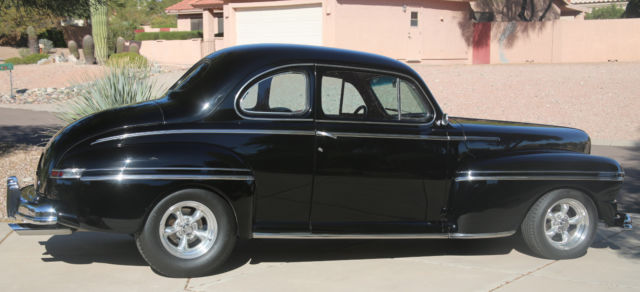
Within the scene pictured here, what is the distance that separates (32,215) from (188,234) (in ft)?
3.79

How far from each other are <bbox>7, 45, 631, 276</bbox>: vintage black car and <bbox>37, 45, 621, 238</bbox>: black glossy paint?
0.03 feet

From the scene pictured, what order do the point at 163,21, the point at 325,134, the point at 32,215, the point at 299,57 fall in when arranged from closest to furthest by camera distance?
the point at 32,215 → the point at 325,134 → the point at 299,57 → the point at 163,21

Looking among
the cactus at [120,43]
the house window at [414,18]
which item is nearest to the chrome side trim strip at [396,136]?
the house window at [414,18]

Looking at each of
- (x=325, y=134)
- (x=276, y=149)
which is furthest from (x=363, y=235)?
(x=276, y=149)

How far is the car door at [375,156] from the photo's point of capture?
5.48 m

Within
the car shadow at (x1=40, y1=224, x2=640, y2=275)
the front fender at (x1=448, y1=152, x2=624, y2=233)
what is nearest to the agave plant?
the car shadow at (x1=40, y1=224, x2=640, y2=275)

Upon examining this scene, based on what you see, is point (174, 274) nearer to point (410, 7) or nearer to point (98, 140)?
point (98, 140)

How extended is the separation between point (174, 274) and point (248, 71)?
1.67 m

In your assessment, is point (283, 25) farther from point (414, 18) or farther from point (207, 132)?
point (207, 132)

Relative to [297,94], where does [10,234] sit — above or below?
below

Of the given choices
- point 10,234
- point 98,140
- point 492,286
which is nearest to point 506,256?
point 492,286

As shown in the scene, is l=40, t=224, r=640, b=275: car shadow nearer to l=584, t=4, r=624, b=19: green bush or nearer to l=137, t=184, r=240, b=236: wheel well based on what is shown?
l=137, t=184, r=240, b=236: wheel well

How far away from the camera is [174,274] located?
5.20 m

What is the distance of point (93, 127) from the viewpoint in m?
5.14
